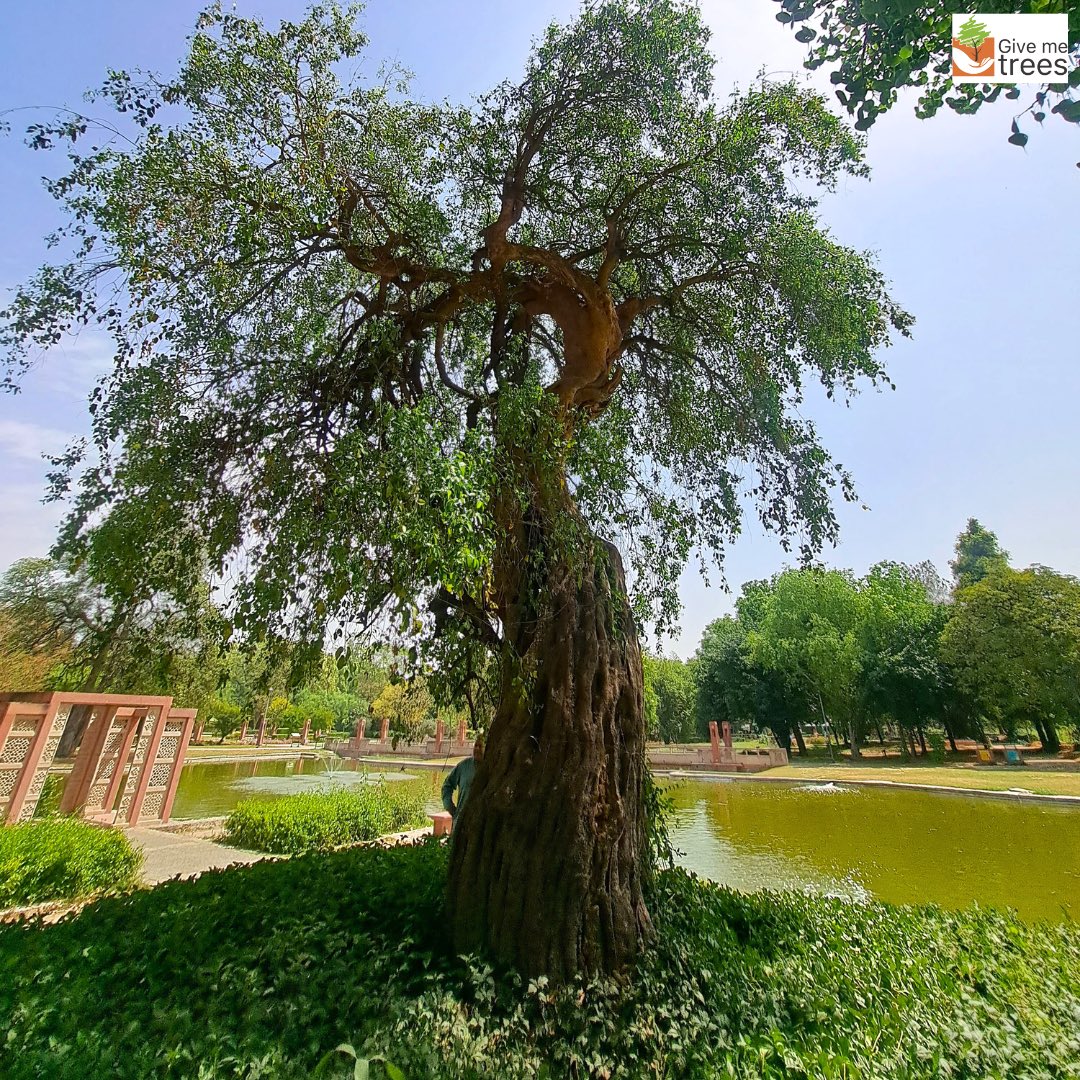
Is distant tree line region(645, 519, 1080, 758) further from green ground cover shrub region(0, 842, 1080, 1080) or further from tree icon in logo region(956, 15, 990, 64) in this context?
tree icon in logo region(956, 15, 990, 64)

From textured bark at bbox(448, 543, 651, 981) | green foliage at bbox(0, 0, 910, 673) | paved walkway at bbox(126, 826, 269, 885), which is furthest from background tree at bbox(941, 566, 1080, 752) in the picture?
paved walkway at bbox(126, 826, 269, 885)

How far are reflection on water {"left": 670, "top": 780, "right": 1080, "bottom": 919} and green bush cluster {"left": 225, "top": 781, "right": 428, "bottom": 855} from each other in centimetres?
524

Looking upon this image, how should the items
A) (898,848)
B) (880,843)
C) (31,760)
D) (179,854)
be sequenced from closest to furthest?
(31,760), (179,854), (898,848), (880,843)

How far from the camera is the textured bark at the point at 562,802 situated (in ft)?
11.1

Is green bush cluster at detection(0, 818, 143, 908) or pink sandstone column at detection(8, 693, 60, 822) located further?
pink sandstone column at detection(8, 693, 60, 822)

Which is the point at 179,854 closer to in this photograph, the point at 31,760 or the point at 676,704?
the point at 31,760

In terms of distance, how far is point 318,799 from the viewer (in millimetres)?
9844

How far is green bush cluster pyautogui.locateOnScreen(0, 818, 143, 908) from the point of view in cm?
Answer: 555

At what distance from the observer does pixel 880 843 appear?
397 inches

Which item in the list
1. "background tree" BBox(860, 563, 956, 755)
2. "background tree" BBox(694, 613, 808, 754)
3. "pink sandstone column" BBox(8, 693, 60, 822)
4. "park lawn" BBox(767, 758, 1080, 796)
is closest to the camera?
"pink sandstone column" BBox(8, 693, 60, 822)

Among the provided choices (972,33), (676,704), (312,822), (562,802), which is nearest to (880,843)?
(562,802)

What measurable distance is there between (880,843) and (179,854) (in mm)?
11695

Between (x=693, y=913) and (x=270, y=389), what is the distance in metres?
5.59

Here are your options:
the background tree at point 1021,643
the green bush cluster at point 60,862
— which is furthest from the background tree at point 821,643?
the green bush cluster at point 60,862
